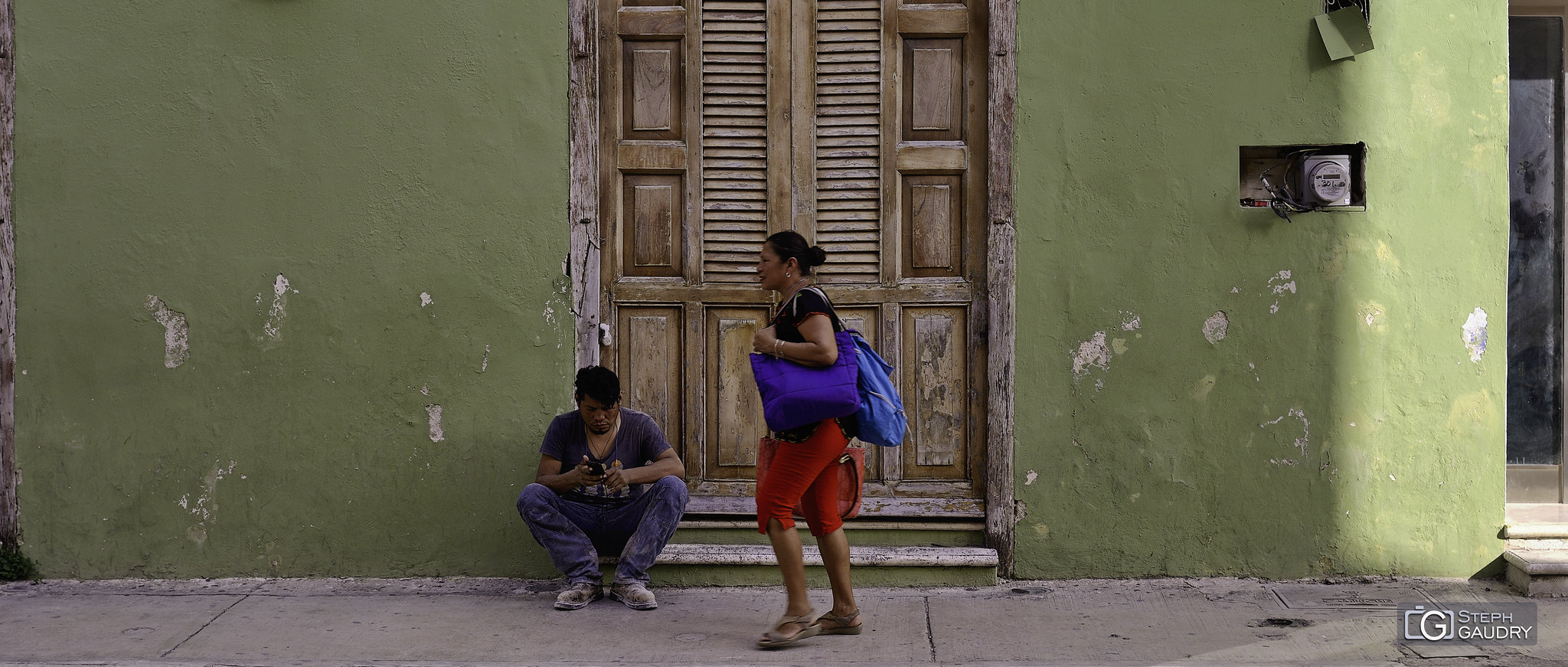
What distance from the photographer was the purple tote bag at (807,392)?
3.85m

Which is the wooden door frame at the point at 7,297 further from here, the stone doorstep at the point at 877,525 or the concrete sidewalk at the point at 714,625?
the stone doorstep at the point at 877,525

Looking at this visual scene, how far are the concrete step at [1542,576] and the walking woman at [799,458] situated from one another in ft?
9.22

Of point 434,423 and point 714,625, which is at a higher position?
point 434,423

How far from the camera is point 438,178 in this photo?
493 cm

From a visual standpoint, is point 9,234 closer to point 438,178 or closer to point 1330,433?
point 438,178

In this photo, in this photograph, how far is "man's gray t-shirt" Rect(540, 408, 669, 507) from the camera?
15.3ft

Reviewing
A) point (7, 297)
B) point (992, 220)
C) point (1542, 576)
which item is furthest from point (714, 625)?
point (7, 297)

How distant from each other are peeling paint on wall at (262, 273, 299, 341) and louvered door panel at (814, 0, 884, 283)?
234 centimetres

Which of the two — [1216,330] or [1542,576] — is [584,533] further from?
[1542,576]

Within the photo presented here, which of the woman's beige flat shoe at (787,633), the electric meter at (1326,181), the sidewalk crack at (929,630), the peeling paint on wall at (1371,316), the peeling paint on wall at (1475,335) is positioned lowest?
the sidewalk crack at (929,630)

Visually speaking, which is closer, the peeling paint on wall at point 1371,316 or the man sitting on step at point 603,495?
the man sitting on step at point 603,495

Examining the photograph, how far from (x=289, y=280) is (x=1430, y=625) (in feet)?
15.6

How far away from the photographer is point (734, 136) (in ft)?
16.6

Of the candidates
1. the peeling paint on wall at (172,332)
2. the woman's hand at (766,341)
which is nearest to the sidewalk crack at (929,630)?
the woman's hand at (766,341)
